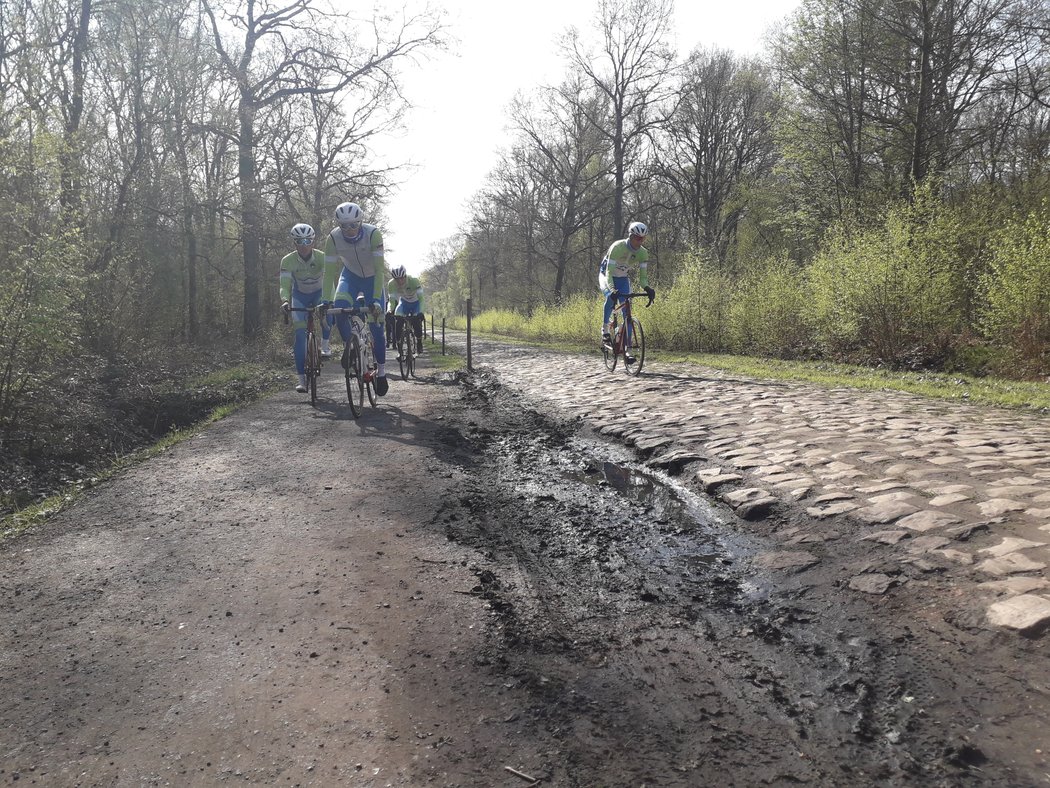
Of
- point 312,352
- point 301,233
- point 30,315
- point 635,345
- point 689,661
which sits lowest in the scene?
point 689,661

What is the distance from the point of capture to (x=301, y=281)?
9156 mm

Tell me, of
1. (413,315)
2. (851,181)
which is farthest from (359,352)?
(851,181)

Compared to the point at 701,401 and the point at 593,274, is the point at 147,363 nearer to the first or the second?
the point at 701,401

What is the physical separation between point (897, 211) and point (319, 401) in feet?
37.6

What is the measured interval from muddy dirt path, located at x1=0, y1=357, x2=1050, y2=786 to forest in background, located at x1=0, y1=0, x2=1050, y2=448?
5.11 metres

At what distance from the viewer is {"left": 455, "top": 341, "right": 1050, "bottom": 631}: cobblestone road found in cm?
285

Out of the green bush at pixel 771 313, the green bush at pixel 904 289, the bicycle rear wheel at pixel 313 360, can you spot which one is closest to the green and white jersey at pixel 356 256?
the bicycle rear wheel at pixel 313 360

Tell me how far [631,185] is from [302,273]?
84.0 ft

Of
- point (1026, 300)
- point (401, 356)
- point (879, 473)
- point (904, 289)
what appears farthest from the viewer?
point (401, 356)

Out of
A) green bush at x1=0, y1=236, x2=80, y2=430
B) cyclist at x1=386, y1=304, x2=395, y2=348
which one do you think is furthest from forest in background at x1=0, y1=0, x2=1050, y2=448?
cyclist at x1=386, y1=304, x2=395, y2=348

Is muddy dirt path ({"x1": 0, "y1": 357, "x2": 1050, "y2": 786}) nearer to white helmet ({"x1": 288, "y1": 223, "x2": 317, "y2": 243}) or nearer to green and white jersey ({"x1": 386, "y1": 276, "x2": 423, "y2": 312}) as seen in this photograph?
white helmet ({"x1": 288, "y1": 223, "x2": 317, "y2": 243})

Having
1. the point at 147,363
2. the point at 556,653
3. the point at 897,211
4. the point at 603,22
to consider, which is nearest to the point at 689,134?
the point at 603,22

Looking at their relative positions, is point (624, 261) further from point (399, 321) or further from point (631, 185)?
point (631, 185)

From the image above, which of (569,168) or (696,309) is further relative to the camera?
(569,168)
